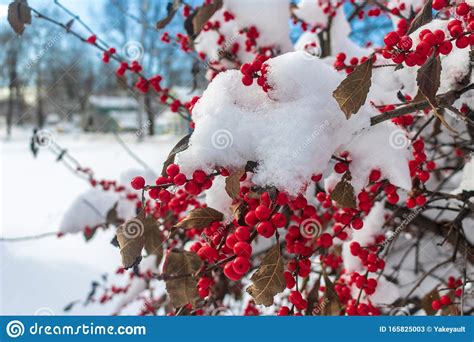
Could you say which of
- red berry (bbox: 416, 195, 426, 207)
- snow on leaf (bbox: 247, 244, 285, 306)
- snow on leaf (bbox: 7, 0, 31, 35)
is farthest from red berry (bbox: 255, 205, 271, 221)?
snow on leaf (bbox: 7, 0, 31, 35)

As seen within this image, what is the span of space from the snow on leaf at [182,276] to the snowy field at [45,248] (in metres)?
1.03

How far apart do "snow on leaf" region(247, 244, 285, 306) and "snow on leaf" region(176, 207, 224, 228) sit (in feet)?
0.51

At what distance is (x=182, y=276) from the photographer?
1.03 metres

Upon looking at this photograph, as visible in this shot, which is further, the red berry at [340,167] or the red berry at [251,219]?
the red berry at [340,167]

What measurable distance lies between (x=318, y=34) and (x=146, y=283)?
4.91 ft

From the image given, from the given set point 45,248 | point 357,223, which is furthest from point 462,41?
point 45,248

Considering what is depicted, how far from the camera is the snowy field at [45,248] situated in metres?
2.57

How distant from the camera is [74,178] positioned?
4.10m

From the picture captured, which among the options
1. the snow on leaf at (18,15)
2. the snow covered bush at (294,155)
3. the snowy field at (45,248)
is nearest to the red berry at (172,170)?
the snow covered bush at (294,155)

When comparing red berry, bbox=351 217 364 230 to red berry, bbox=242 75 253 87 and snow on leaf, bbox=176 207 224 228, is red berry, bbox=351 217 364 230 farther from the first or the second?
red berry, bbox=242 75 253 87

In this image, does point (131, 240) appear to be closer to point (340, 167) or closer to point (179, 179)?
point (179, 179)

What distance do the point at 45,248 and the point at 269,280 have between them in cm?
293

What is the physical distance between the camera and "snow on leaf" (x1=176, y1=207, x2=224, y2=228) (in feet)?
2.89

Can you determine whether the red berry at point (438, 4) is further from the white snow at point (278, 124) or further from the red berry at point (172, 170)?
the red berry at point (172, 170)
